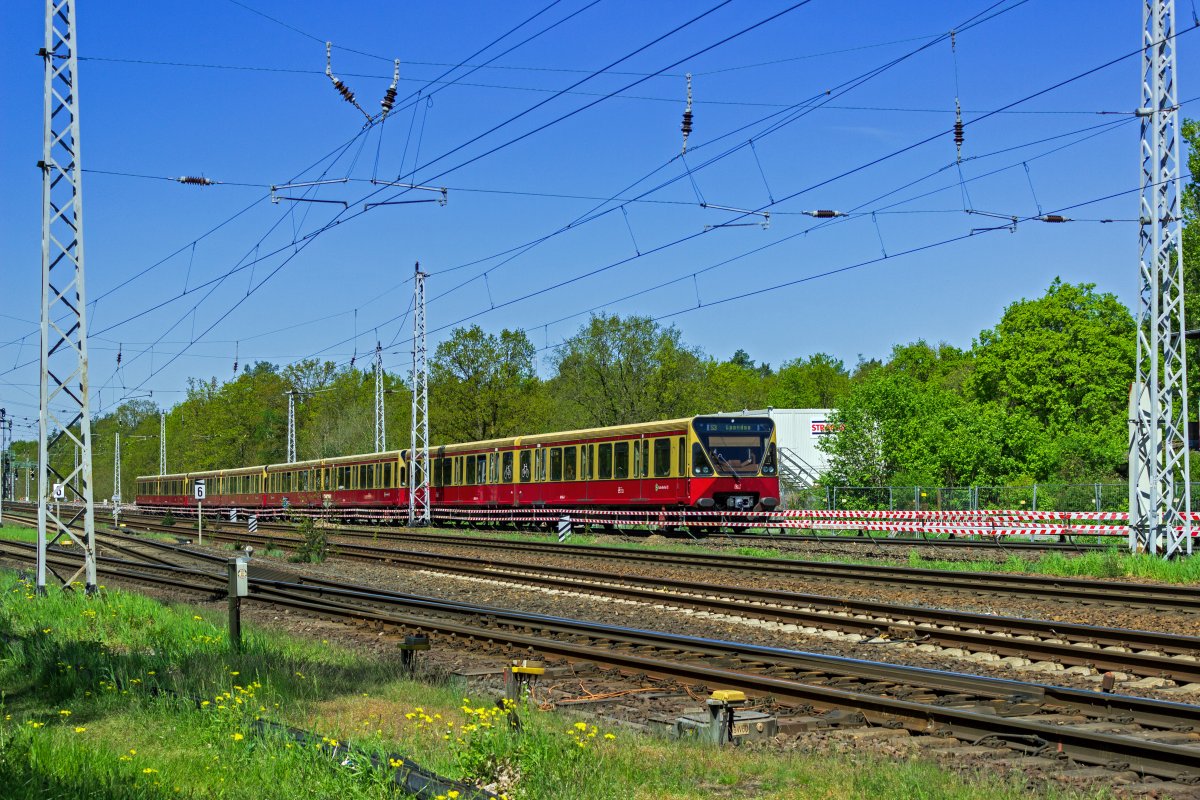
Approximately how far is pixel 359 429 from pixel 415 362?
27.8m

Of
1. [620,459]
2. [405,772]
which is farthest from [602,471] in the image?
[405,772]

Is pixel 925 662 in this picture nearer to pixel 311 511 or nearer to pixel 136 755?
pixel 136 755

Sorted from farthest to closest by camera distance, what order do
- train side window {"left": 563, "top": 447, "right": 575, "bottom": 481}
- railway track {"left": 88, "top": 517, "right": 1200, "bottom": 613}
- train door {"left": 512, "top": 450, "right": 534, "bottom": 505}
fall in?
train door {"left": 512, "top": 450, "right": 534, "bottom": 505}
train side window {"left": 563, "top": 447, "right": 575, "bottom": 481}
railway track {"left": 88, "top": 517, "right": 1200, "bottom": 613}

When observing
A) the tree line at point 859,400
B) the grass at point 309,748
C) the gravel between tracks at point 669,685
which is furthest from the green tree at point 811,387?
the grass at point 309,748

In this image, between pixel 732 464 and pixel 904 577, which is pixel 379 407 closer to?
pixel 732 464

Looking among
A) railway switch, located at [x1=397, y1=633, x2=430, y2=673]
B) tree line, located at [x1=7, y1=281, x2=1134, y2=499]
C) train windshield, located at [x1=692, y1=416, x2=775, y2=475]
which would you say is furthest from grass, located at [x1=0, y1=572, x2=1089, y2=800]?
tree line, located at [x1=7, y1=281, x2=1134, y2=499]

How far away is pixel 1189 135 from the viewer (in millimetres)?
43094

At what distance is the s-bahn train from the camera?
102 ft

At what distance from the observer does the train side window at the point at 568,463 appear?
Answer: 34.9 m

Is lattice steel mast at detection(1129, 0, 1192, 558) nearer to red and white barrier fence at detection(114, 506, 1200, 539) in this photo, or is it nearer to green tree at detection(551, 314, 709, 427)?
red and white barrier fence at detection(114, 506, 1200, 539)

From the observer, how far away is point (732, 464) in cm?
3120

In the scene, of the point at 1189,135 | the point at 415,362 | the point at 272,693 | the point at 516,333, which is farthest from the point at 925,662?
the point at 516,333

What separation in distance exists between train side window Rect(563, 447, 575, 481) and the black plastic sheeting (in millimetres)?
27908

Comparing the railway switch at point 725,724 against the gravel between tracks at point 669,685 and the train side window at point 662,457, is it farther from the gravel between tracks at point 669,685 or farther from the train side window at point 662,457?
the train side window at point 662,457
